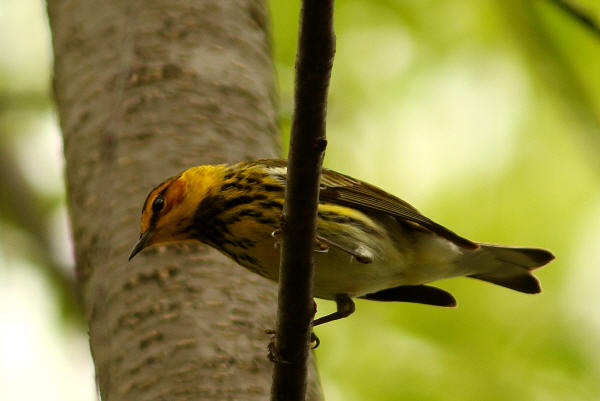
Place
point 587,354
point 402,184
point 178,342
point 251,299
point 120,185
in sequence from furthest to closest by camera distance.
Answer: point 402,184, point 587,354, point 120,185, point 251,299, point 178,342

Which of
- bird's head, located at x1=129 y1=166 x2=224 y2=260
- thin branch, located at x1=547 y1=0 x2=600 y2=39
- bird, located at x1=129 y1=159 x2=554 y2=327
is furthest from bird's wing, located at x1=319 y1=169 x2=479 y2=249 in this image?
thin branch, located at x1=547 y1=0 x2=600 y2=39

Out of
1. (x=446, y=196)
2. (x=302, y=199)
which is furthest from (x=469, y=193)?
(x=302, y=199)

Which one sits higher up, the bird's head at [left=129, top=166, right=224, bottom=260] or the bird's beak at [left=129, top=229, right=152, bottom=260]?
the bird's head at [left=129, top=166, right=224, bottom=260]

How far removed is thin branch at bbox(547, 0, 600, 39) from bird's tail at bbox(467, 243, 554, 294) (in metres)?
1.33

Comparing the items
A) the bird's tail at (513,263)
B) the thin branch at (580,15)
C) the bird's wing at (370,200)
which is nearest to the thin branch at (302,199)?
the bird's wing at (370,200)

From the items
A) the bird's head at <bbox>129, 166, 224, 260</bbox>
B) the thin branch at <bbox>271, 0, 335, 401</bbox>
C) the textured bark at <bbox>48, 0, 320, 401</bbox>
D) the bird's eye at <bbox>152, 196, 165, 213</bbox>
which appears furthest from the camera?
the bird's eye at <bbox>152, 196, 165, 213</bbox>

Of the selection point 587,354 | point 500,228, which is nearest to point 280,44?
point 500,228

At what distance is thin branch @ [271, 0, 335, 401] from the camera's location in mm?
1925

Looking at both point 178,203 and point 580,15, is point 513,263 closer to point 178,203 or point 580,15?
point 580,15

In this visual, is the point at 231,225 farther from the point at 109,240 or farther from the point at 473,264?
the point at 473,264

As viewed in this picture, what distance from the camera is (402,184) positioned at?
664 centimetres

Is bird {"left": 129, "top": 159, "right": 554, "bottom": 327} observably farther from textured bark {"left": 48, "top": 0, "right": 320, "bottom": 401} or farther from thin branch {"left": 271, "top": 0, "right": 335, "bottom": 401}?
thin branch {"left": 271, "top": 0, "right": 335, "bottom": 401}

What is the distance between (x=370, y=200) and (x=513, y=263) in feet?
3.24

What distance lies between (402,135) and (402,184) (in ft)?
1.77
